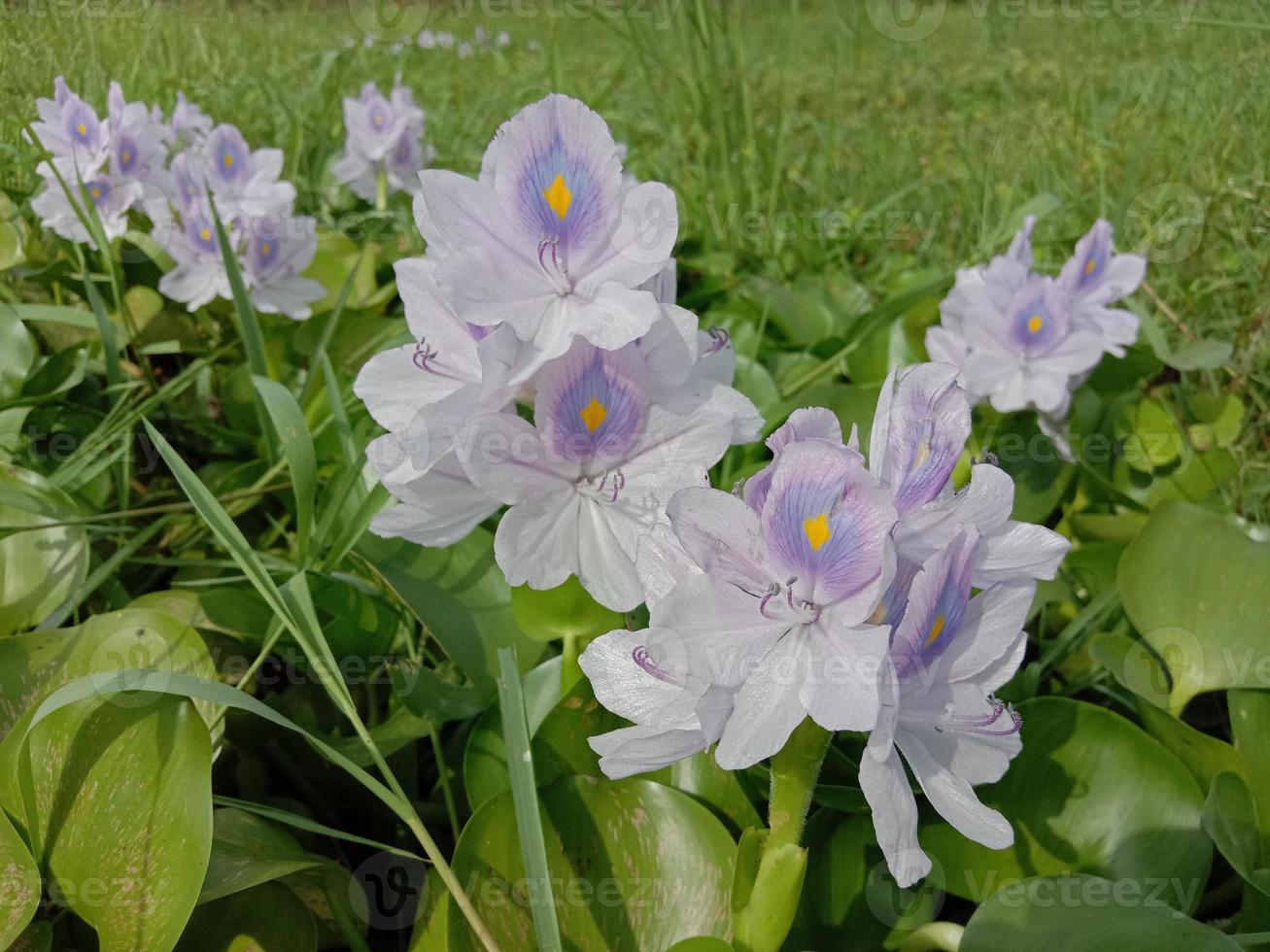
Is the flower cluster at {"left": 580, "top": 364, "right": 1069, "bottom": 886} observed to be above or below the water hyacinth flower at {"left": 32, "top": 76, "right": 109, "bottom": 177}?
below

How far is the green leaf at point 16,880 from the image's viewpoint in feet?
2.72

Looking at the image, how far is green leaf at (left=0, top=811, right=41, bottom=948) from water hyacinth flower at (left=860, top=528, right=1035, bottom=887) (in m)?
0.70

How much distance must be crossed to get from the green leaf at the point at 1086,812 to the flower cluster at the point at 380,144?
7.06 feet

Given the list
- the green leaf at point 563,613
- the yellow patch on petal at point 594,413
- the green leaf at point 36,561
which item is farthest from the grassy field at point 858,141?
the yellow patch on petal at point 594,413

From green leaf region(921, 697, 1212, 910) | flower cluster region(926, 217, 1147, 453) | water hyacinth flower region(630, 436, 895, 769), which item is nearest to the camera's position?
water hyacinth flower region(630, 436, 895, 769)

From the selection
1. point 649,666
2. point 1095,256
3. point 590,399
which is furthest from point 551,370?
point 1095,256

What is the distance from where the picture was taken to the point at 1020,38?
5461 mm

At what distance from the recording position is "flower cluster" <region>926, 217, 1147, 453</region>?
71.6 inches

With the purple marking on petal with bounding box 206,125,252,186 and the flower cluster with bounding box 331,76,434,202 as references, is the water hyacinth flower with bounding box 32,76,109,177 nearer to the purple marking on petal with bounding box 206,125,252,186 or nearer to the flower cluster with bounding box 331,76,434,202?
the purple marking on petal with bounding box 206,125,252,186

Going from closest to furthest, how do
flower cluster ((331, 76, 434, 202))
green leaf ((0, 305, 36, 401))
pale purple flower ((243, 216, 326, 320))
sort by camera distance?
1. green leaf ((0, 305, 36, 401))
2. pale purple flower ((243, 216, 326, 320))
3. flower cluster ((331, 76, 434, 202))

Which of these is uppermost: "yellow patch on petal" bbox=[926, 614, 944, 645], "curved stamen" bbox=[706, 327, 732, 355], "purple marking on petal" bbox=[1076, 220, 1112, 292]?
"curved stamen" bbox=[706, 327, 732, 355]

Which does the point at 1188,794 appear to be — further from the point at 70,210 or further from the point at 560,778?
the point at 70,210

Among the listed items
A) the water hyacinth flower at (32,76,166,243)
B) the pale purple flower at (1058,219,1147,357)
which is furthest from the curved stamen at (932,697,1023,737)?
the water hyacinth flower at (32,76,166,243)

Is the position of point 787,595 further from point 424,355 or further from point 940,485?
point 424,355
